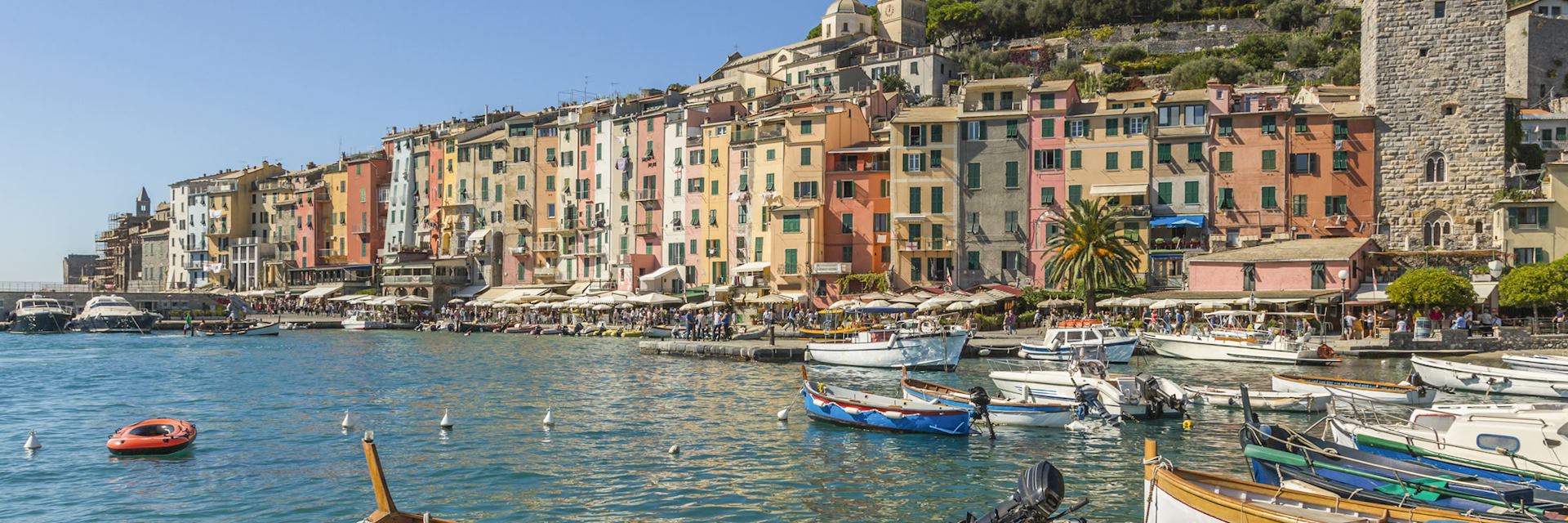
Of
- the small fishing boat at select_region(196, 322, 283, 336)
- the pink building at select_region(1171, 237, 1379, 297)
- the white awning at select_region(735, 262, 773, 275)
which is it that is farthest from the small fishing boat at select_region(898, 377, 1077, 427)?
the small fishing boat at select_region(196, 322, 283, 336)

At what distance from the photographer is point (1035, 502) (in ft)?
48.4

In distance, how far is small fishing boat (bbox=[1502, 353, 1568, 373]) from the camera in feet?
122

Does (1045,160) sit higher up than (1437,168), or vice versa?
(1045,160)

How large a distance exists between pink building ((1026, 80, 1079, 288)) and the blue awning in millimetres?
5137

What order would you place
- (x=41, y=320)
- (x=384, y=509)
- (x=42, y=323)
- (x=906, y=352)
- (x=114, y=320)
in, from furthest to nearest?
(x=42, y=323), (x=41, y=320), (x=114, y=320), (x=906, y=352), (x=384, y=509)

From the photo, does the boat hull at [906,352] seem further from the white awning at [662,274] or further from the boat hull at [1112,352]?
the white awning at [662,274]

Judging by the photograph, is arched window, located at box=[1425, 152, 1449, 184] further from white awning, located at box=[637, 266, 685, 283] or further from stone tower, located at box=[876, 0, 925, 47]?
stone tower, located at box=[876, 0, 925, 47]

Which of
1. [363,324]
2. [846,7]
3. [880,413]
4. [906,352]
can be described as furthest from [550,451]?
[846,7]

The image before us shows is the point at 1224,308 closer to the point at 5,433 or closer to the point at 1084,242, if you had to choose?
the point at 1084,242

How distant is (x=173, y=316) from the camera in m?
98.7

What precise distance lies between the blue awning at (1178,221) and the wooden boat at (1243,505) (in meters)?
48.8

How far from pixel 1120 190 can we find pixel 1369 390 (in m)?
31.7

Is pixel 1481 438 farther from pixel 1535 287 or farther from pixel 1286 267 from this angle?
pixel 1286 267

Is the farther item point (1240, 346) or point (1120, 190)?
point (1120, 190)
